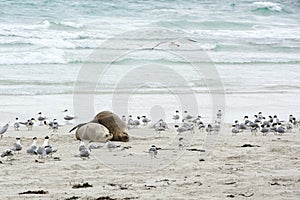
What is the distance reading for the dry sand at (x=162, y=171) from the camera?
686 centimetres

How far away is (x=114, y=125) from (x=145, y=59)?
458 inches

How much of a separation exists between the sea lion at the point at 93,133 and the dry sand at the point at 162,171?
0.53 ft

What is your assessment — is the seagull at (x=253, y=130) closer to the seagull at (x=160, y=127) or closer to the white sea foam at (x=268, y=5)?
the seagull at (x=160, y=127)

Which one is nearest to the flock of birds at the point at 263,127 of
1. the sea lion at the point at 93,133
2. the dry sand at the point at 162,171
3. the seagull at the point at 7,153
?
the dry sand at the point at 162,171

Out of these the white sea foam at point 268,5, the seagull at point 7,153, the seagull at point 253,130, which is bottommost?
the seagull at point 253,130

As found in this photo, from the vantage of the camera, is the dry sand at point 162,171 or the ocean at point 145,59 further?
the ocean at point 145,59

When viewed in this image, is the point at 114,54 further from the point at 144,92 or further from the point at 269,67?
the point at 144,92

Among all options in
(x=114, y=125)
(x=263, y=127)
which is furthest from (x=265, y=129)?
(x=114, y=125)

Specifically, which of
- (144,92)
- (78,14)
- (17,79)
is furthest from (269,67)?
(78,14)

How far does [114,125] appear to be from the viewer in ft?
36.3

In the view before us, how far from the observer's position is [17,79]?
17609 millimetres

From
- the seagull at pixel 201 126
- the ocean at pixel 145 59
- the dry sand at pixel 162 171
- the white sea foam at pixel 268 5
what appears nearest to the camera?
the dry sand at pixel 162 171

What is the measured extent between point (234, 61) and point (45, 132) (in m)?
13.1

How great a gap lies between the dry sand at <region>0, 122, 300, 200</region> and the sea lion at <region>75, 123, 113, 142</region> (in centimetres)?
16
